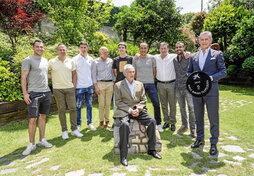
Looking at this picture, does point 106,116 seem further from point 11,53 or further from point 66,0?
point 66,0

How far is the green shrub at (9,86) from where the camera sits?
5.26 meters

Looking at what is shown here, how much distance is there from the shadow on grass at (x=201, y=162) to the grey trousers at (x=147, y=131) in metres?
0.61

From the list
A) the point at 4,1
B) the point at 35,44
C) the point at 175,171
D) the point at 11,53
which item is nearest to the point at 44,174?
the point at 175,171

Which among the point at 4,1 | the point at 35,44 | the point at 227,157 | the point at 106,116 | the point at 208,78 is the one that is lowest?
the point at 227,157

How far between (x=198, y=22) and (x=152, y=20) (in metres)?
9.72

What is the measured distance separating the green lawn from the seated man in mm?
325

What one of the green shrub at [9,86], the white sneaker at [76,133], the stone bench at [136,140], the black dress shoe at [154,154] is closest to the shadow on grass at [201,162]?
the black dress shoe at [154,154]

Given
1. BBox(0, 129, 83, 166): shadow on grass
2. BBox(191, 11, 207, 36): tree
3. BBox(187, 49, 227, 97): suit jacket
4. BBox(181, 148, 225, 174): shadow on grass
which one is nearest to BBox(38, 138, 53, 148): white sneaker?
BBox(0, 129, 83, 166): shadow on grass

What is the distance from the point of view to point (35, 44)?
367 cm

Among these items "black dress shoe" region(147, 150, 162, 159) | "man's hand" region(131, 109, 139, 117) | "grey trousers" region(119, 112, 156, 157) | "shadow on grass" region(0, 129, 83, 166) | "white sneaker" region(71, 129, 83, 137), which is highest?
"man's hand" region(131, 109, 139, 117)

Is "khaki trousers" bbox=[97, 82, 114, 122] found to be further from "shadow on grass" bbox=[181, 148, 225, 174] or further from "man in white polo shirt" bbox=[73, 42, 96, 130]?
"shadow on grass" bbox=[181, 148, 225, 174]

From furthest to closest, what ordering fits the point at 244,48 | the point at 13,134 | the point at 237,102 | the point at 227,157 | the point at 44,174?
the point at 244,48
the point at 237,102
the point at 13,134
the point at 227,157
the point at 44,174

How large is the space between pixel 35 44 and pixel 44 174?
7.49 ft

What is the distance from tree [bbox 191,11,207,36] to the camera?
19.9 m
